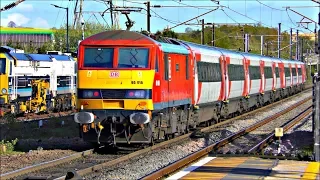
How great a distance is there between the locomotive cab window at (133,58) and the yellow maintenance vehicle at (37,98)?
17.8m

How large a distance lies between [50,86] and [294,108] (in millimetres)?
14984

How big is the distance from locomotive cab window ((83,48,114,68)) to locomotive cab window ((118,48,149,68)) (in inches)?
11.3

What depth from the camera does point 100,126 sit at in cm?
1591

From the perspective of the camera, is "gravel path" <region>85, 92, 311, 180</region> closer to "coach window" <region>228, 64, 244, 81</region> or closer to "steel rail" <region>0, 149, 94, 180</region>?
"steel rail" <region>0, 149, 94, 180</region>

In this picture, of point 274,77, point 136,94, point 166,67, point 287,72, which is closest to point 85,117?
point 136,94

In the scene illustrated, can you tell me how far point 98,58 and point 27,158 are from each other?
10.3 feet

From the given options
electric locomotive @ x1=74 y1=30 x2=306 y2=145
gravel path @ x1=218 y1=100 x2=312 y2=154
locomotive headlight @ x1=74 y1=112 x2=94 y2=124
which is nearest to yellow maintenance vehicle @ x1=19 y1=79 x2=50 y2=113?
gravel path @ x1=218 y1=100 x2=312 y2=154

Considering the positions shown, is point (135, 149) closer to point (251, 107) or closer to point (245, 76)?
→ point (245, 76)

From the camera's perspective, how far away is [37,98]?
3409 cm

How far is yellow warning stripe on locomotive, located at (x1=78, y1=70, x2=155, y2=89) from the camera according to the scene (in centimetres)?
1590

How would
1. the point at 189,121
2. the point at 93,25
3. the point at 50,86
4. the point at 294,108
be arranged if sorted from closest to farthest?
the point at 189,121 → the point at 50,86 → the point at 294,108 → the point at 93,25

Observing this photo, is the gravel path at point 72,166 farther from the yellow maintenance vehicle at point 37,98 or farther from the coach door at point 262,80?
the coach door at point 262,80

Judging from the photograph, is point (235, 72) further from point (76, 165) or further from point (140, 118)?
point (76, 165)

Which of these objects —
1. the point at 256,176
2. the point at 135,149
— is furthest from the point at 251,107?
the point at 256,176
